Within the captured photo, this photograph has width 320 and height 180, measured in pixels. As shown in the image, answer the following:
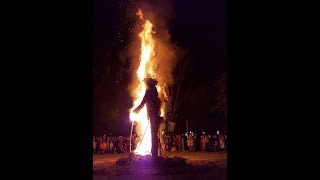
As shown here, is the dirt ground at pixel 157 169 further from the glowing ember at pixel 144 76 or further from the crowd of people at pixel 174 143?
the crowd of people at pixel 174 143

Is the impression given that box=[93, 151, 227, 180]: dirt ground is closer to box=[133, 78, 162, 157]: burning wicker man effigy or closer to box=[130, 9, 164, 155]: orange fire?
box=[133, 78, 162, 157]: burning wicker man effigy

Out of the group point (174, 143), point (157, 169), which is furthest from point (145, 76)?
point (174, 143)

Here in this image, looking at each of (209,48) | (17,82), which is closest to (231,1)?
(17,82)

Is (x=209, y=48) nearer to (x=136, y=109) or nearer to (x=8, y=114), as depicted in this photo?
(x=136, y=109)

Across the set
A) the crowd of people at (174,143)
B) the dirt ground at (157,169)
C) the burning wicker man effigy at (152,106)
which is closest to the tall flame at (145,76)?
the burning wicker man effigy at (152,106)

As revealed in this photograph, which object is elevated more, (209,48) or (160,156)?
(209,48)

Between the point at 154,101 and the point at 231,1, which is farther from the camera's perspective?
the point at 154,101

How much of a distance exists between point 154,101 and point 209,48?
17.7m

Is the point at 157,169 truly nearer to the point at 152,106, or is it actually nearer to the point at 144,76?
the point at 152,106

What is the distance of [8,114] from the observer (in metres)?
5.61

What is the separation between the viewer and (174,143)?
23188 mm

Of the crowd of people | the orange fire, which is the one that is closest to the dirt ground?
the orange fire

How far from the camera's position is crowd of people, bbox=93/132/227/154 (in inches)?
854

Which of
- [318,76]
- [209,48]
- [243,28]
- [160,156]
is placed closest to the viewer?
[318,76]
